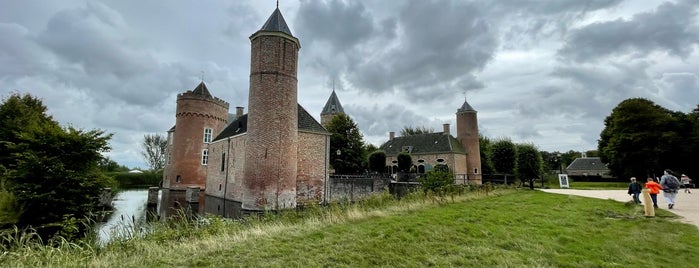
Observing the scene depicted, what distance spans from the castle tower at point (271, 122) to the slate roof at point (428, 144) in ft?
74.4

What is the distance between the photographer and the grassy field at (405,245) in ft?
14.9

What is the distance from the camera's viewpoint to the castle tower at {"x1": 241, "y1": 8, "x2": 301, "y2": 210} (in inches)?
626

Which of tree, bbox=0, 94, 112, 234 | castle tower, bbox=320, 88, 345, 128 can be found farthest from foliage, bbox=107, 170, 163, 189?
tree, bbox=0, 94, 112, 234

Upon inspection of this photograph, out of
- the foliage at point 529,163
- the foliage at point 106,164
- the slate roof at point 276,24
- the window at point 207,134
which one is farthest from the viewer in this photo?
the window at point 207,134

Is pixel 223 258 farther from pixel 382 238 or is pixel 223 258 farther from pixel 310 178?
pixel 310 178

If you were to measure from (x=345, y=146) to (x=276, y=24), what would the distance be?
15769 millimetres

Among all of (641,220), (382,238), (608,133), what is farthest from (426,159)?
(382,238)

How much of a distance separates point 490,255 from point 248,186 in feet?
43.6

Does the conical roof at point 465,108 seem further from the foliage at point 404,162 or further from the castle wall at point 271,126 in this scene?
the castle wall at point 271,126

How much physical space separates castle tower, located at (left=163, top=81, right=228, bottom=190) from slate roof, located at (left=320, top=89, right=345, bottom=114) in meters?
15.4

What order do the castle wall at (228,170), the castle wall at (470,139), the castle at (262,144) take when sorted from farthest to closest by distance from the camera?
the castle wall at (470,139), the castle wall at (228,170), the castle at (262,144)

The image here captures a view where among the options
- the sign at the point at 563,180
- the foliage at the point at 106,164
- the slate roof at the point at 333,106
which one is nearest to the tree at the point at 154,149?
the foliage at the point at 106,164

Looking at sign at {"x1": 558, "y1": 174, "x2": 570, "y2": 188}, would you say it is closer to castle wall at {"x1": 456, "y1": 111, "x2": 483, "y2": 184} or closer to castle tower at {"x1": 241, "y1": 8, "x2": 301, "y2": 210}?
castle wall at {"x1": 456, "y1": 111, "x2": 483, "y2": 184}

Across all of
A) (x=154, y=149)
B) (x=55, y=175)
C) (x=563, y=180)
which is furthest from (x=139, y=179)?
(x=563, y=180)
